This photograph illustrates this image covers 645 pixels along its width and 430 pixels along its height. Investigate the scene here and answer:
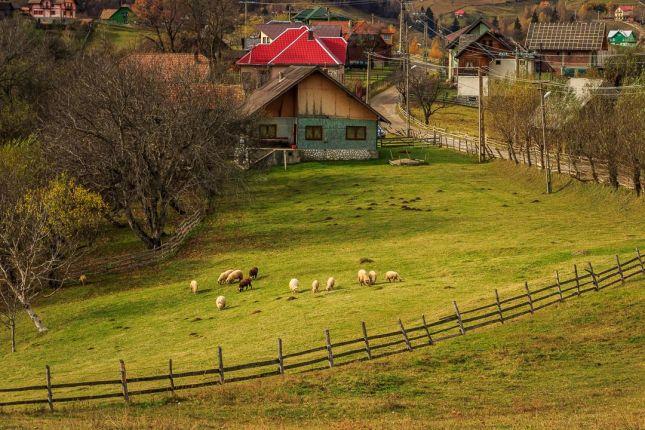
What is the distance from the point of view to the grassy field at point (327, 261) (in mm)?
43281

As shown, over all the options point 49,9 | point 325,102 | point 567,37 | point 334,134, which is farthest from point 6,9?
point 334,134

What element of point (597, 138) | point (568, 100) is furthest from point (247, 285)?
point (568, 100)

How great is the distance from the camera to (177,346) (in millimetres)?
42688

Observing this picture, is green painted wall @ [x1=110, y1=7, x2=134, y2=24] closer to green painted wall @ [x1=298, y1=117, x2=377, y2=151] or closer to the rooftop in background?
the rooftop in background

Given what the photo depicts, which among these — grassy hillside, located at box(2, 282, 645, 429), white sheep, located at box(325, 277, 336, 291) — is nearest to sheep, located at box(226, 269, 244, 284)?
white sheep, located at box(325, 277, 336, 291)

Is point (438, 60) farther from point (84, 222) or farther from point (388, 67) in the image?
point (84, 222)

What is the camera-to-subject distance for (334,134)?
93.4 meters

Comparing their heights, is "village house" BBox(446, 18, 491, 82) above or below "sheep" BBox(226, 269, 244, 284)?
above

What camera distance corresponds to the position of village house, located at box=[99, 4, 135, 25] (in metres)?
194

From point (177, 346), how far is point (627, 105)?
4362 cm

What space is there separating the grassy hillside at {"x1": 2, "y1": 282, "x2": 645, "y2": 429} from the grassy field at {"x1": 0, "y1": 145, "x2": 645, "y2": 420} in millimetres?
4254

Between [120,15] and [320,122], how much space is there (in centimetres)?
11197

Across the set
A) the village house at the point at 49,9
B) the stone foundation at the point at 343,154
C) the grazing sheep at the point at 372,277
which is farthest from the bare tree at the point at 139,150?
the village house at the point at 49,9

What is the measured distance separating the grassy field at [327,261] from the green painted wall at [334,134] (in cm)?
823
